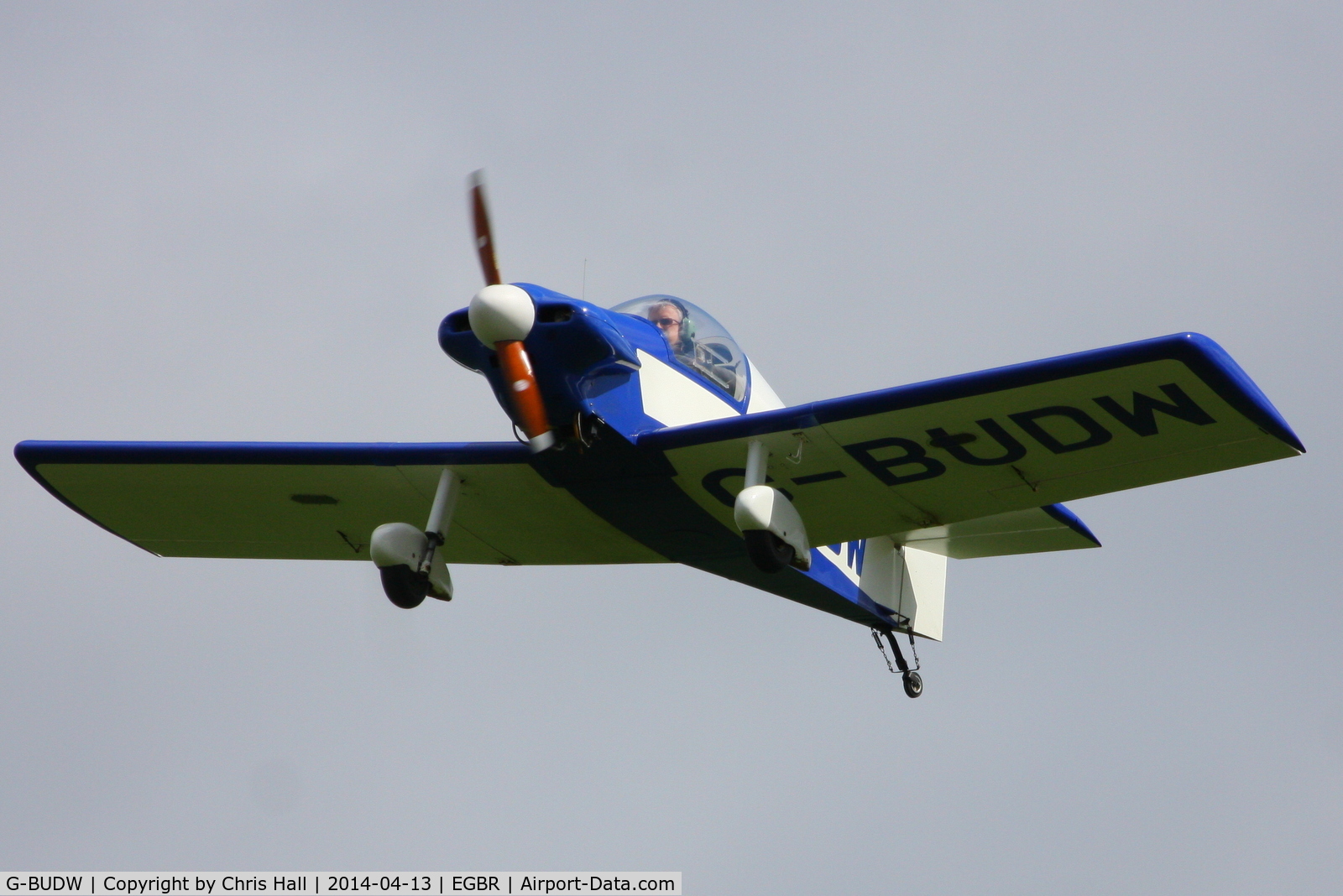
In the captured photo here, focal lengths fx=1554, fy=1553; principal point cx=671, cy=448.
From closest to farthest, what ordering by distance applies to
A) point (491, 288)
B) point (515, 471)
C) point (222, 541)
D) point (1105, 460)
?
point (491, 288), point (1105, 460), point (515, 471), point (222, 541)

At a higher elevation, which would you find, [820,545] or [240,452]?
[240,452]

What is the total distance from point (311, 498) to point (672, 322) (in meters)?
3.91

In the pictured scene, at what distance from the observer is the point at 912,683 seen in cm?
1566

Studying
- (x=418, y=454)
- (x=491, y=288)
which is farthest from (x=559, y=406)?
(x=418, y=454)

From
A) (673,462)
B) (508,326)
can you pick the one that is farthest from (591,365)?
(673,462)

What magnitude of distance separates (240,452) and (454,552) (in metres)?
2.28

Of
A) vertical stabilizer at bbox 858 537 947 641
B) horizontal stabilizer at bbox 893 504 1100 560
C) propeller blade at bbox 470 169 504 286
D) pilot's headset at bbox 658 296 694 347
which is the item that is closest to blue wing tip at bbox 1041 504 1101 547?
horizontal stabilizer at bbox 893 504 1100 560

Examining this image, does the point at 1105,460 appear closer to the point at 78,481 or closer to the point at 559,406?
the point at 559,406

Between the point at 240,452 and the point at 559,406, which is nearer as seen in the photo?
the point at 559,406

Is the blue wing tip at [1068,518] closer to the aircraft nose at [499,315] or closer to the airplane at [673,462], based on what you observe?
the airplane at [673,462]

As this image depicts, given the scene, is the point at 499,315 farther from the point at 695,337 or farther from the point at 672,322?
the point at 695,337

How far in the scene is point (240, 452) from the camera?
13.2 m

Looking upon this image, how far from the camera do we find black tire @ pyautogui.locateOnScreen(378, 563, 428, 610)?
12.0 m

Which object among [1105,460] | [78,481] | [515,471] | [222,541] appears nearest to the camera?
[1105,460]
